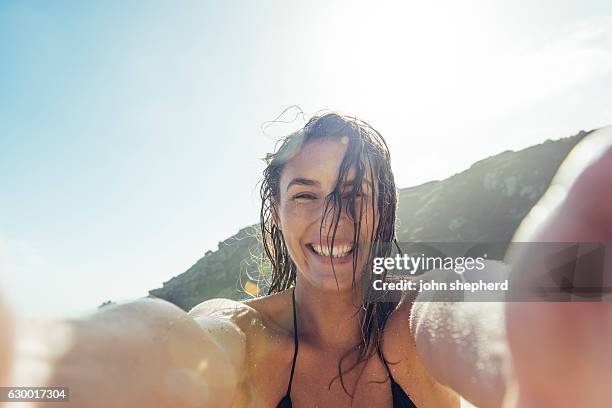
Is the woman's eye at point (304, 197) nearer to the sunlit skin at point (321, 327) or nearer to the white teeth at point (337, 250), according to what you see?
the sunlit skin at point (321, 327)

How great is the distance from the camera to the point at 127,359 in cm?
100

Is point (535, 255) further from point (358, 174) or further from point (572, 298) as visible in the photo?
point (358, 174)

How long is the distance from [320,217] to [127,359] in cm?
161

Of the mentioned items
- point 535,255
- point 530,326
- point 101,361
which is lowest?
point 101,361

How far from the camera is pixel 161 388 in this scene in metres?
1.05

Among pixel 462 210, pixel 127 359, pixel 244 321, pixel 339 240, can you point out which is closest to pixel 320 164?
pixel 339 240

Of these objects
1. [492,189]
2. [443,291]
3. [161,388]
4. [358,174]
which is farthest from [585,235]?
[492,189]

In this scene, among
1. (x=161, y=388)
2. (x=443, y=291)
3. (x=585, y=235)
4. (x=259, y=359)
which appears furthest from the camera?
(x=259, y=359)

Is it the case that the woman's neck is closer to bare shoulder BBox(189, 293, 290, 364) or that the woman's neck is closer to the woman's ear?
bare shoulder BBox(189, 293, 290, 364)

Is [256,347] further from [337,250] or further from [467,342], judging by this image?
[467,342]

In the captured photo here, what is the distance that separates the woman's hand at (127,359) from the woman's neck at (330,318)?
4.74ft

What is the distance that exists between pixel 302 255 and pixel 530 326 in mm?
1994

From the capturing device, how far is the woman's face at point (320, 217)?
2457 millimetres

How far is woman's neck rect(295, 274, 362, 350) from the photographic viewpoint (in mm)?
2670
